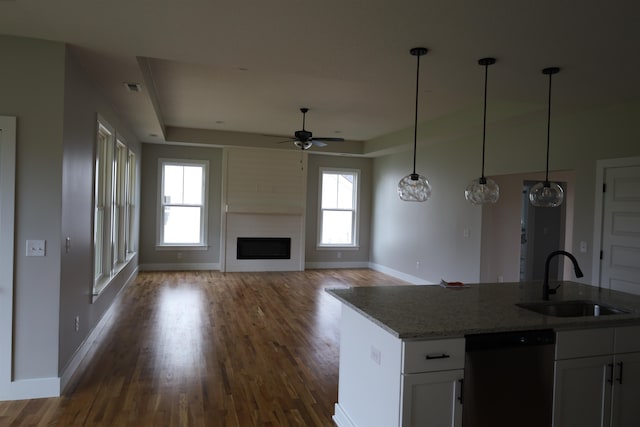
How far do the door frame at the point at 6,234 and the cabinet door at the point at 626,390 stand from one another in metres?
3.94

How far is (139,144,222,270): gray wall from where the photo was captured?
332 inches

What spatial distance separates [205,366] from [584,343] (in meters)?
2.88

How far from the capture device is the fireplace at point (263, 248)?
891 centimetres

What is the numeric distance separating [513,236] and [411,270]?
7.02 feet

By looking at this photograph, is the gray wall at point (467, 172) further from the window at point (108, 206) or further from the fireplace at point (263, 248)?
the window at point (108, 206)

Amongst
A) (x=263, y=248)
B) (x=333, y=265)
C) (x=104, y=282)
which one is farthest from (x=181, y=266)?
(x=104, y=282)

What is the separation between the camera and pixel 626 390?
254 cm

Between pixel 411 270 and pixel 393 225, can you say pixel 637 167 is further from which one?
pixel 393 225

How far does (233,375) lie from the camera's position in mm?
3559

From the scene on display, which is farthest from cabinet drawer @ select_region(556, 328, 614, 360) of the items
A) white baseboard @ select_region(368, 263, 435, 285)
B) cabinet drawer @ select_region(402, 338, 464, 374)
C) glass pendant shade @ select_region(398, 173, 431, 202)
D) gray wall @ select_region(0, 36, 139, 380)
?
white baseboard @ select_region(368, 263, 435, 285)

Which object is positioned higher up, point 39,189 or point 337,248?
point 39,189

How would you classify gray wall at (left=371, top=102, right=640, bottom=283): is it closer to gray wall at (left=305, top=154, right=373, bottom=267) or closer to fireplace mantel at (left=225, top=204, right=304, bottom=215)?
gray wall at (left=305, top=154, right=373, bottom=267)

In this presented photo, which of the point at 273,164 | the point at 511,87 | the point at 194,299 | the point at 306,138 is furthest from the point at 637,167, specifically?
the point at 273,164

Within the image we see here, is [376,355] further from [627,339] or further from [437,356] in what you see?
[627,339]
